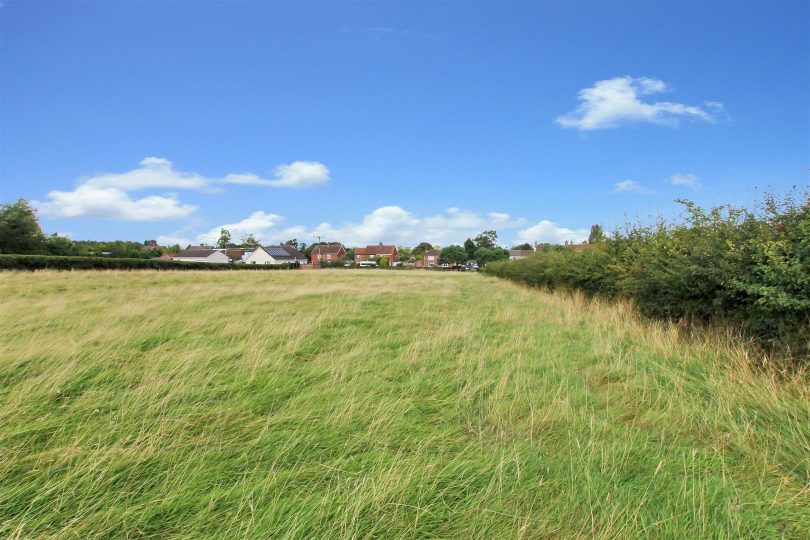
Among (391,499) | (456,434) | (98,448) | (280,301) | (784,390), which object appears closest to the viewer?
(391,499)

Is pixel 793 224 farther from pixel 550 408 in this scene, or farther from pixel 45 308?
pixel 45 308

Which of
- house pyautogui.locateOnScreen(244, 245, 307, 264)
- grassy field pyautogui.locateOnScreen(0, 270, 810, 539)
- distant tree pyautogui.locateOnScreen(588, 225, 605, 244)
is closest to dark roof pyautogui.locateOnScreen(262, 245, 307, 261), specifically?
house pyautogui.locateOnScreen(244, 245, 307, 264)

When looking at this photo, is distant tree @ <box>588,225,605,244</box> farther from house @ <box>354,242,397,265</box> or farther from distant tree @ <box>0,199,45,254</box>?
house @ <box>354,242,397,265</box>

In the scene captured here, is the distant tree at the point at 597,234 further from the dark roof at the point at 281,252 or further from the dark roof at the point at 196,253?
the dark roof at the point at 196,253

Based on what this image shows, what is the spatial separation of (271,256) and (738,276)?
85303 millimetres

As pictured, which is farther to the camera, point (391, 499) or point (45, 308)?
point (45, 308)

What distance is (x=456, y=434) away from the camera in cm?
324

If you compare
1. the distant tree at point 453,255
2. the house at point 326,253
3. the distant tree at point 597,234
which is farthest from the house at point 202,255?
the distant tree at point 597,234

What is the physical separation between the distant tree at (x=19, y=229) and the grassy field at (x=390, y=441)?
172 ft

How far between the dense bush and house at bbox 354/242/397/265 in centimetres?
10331

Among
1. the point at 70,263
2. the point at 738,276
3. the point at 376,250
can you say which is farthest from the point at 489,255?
the point at 738,276

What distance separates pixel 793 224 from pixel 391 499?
629 cm

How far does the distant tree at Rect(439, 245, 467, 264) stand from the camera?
101581mm

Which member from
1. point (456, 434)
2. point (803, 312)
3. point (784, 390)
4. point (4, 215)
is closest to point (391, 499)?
point (456, 434)
